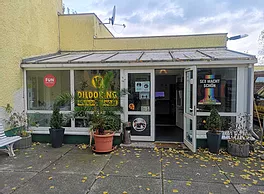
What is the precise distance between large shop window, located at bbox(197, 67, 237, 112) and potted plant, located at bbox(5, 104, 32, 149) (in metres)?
5.15

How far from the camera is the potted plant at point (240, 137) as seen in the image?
507 centimetres

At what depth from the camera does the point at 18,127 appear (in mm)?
6203

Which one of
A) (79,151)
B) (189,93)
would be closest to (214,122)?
(189,93)

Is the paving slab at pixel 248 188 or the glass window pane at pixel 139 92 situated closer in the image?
the paving slab at pixel 248 188

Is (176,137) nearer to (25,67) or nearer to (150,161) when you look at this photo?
(150,161)

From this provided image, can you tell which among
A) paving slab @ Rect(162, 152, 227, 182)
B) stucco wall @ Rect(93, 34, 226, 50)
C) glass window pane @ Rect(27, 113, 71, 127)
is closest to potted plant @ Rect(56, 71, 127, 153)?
glass window pane @ Rect(27, 113, 71, 127)

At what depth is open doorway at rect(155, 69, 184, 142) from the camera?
7.46 metres

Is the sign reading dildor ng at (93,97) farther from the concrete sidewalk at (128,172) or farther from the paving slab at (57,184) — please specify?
the paving slab at (57,184)

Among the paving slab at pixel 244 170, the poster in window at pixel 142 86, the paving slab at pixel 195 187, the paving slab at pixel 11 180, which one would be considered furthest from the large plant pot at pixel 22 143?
the paving slab at pixel 244 170

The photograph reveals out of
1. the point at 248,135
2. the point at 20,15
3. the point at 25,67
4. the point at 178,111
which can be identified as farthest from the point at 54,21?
the point at 248,135

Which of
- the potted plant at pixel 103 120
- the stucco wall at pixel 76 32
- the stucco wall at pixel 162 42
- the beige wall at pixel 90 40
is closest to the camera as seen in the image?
the potted plant at pixel 103 120

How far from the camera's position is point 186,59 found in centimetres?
571

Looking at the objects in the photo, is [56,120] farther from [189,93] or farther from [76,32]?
[76,32]

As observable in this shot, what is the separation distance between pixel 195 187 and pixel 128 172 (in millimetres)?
1352
